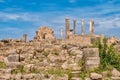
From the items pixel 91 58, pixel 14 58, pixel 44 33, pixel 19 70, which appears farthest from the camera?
pixel 44 33

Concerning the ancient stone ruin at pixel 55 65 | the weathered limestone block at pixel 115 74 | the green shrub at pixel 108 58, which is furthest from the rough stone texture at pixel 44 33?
the weathered limestone block at pixel 115 74

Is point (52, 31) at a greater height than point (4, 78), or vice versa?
point (52, 31)

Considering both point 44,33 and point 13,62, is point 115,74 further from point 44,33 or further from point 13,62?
point 44,33

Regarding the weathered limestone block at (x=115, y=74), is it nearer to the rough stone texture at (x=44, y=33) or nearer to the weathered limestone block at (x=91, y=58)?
the weathered limestone block at (x=91, y=58)

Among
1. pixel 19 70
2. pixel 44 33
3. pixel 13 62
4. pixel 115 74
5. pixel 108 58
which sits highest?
pixel 44 33

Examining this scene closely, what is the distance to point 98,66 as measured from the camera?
1608cm

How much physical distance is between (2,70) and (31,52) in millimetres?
3762

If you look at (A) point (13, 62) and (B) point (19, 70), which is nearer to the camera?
(B) point (19, 70)

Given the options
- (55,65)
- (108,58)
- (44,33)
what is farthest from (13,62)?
(44,33)

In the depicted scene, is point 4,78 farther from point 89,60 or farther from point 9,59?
point 89,60

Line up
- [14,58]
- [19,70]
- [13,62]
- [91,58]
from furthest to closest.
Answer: [14,58]
[13,62]
[91,58]
[19,70]

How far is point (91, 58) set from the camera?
16.5 metres

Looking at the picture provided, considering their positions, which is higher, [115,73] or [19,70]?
[19,70]

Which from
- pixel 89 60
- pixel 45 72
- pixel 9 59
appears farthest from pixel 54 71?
pixel 9 59
